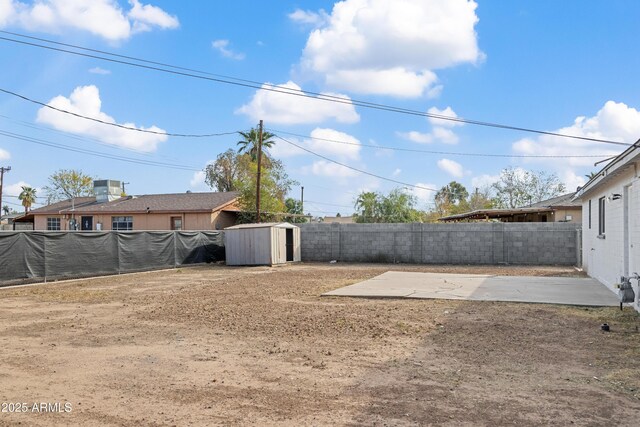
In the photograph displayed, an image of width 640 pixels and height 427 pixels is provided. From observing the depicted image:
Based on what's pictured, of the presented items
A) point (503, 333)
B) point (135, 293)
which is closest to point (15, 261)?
point (135, 293)

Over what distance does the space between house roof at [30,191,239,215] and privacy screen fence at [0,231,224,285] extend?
10.1 meters

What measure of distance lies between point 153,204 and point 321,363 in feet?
104

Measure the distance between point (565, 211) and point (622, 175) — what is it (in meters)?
17.5

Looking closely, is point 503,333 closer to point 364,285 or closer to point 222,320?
point 222,320

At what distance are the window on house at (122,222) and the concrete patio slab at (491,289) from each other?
24.3 m

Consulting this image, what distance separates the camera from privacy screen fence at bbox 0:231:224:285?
580 inches

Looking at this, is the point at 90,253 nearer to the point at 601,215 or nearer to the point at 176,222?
the point at 601,215

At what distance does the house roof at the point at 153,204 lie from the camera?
110 ft

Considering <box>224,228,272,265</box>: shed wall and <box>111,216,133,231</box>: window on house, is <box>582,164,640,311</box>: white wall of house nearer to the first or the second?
<box>224,228,272,265</box>: shed wall

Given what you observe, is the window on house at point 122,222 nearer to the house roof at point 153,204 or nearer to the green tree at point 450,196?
the house roof at point 153,204

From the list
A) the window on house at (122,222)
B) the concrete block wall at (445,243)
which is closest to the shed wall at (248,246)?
the concrete block wall at (445,243)

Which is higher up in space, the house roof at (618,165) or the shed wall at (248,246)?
the house roof at (618,165)

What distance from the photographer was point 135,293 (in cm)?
1309

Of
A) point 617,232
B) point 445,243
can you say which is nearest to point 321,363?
point 617,232
